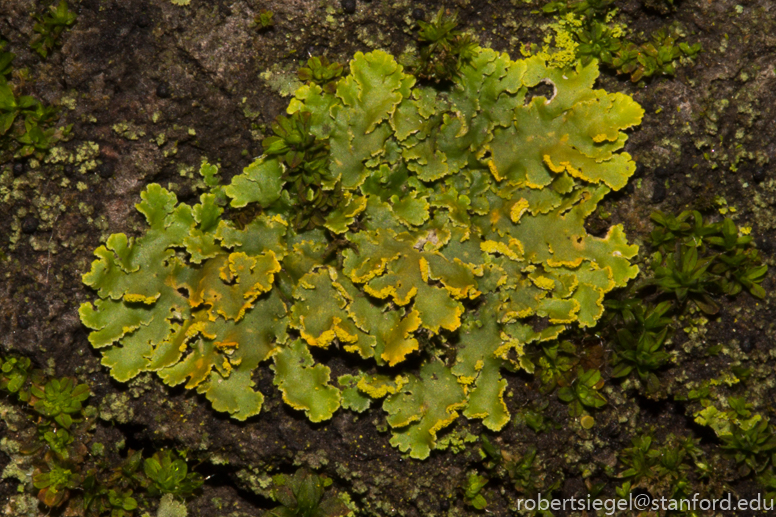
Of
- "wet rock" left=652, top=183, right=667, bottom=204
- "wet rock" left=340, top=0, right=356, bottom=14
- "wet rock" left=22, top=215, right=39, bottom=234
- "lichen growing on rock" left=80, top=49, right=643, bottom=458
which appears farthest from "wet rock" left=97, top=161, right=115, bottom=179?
"wet rock" left=652, top=183, right=667, bottom=204

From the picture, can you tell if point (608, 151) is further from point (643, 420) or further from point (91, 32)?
point (91, 32)

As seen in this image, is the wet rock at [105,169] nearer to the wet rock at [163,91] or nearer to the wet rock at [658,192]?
the wet rock at [163,91]

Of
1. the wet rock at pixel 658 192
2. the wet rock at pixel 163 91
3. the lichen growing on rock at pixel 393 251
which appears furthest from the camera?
the wet rock at pixel 658 192

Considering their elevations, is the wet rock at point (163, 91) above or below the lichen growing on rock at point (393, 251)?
above

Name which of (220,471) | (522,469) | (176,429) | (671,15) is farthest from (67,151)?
(671,15)

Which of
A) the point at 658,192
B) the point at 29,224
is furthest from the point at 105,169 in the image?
the point at 658,192

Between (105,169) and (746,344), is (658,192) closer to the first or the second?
→ (746,344)

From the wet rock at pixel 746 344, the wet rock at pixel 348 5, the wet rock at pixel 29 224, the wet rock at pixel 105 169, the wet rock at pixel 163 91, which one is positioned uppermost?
the wet rock at pixel 348 5

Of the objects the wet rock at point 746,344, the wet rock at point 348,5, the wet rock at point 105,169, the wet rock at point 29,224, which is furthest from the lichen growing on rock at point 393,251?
the wet rock at point 746,344
